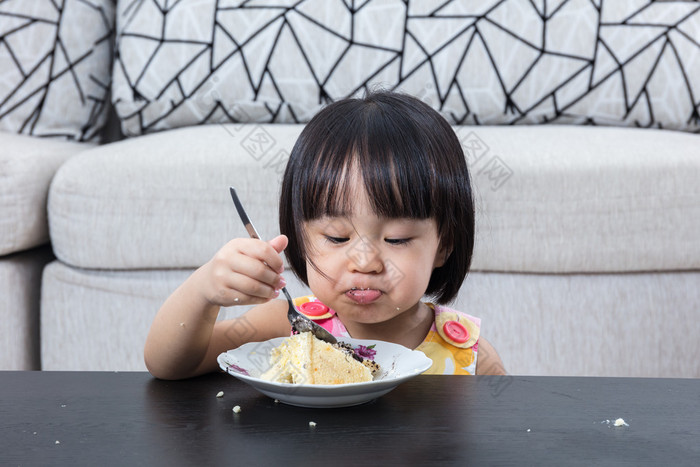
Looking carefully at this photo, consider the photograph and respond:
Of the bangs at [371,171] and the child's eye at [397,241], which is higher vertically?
the bangs at [371,171]

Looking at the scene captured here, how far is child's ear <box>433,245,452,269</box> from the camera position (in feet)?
3.18

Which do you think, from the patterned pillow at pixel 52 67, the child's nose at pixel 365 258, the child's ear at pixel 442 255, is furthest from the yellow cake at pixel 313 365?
the patterned pillow at pixel 52 67

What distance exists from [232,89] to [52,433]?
1301 millimetres

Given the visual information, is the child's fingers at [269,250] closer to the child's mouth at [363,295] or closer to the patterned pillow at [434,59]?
the child's mouth at [363,295]

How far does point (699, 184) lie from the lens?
136cm

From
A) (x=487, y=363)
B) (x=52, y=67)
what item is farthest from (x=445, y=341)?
(x=52, y=67)

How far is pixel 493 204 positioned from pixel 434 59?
1.79 feet

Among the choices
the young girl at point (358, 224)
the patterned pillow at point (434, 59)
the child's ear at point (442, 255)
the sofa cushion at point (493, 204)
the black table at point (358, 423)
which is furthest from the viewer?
the patterned pillow at point (434, 59)

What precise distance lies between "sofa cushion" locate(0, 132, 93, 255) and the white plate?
860 mm

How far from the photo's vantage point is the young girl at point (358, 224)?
775mm

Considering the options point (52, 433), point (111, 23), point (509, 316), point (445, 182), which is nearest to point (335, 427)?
point (52, 433)

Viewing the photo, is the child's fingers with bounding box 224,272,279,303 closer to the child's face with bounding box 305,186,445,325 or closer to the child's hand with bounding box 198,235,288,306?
the child's hand with bounding box 198,235,288,306

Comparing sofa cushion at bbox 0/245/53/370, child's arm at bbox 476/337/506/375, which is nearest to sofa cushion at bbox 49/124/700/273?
sofa cushion at bbox 0/245/53/370

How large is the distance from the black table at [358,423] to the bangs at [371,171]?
0.23m
